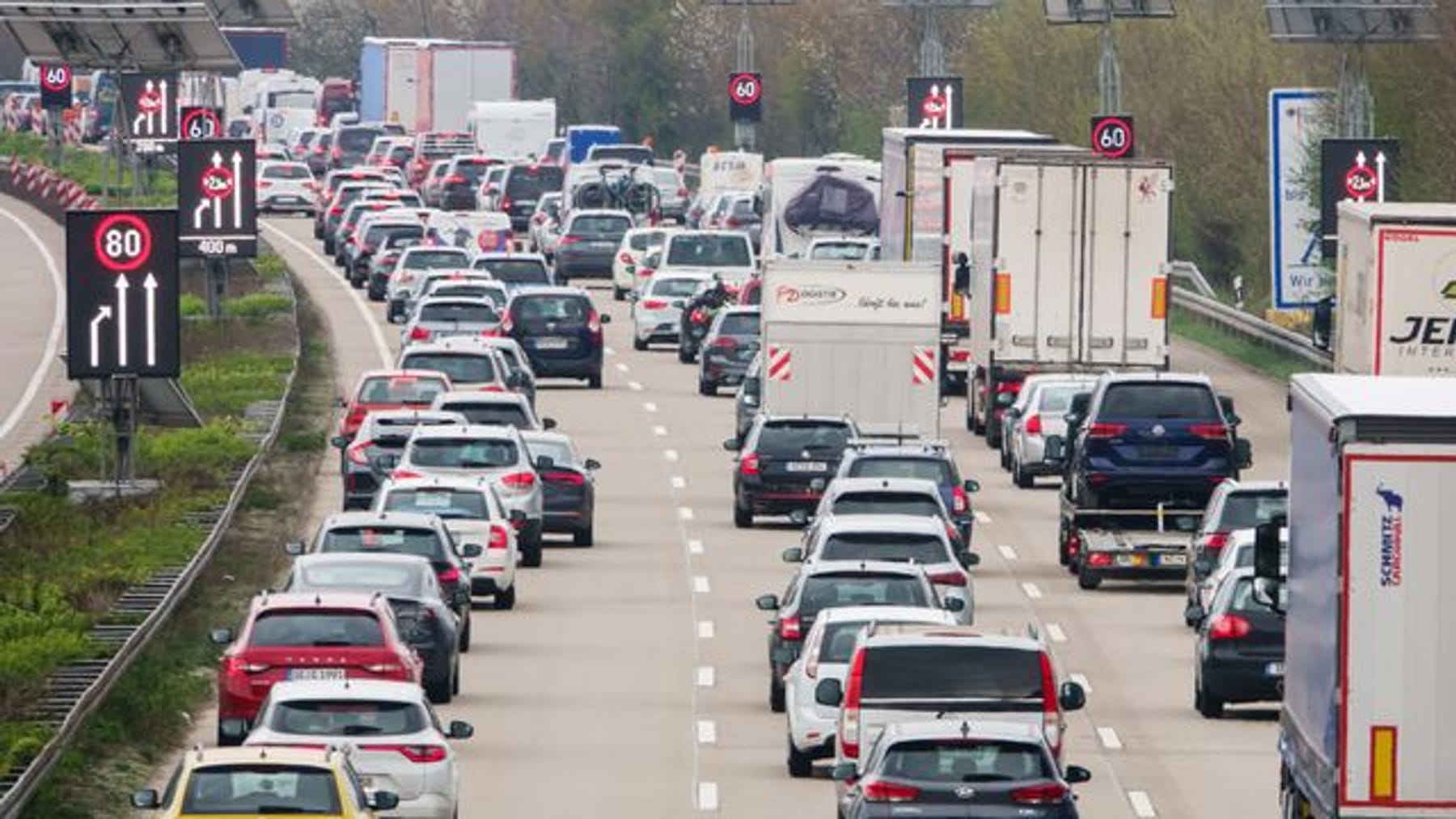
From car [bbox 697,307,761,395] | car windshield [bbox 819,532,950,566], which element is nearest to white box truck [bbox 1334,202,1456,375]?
car windshield [bbox 819,532,950,566]

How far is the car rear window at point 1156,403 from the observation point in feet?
148

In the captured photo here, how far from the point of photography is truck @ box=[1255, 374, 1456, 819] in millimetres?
22328

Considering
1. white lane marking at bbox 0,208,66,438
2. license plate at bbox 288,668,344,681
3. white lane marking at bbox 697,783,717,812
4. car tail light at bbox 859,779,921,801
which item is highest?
car tail light at bbox 859,779,921,801

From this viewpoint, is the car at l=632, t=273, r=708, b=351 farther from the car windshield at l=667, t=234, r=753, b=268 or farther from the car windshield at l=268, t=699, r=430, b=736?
the car windshield at l=268, t=699, r=430, b=736

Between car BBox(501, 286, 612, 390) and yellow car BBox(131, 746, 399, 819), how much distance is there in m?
40.8

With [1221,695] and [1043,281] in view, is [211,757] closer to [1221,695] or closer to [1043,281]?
[1221,695]

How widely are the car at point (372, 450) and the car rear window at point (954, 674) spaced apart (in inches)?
757

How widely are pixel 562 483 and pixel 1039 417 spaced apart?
26.1 ft

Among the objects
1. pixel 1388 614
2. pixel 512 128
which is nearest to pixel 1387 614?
pixel 1388 614

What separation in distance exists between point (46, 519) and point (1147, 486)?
10282 mm

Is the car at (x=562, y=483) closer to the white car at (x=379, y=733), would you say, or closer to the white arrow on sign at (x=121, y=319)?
the white arrow on sign at (x=121, y=319)

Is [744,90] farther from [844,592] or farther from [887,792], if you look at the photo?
[887,792]

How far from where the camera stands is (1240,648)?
34688mm

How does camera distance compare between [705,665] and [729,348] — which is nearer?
[705,665]
